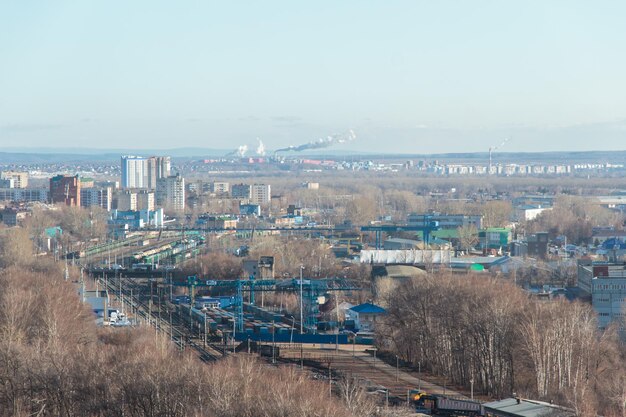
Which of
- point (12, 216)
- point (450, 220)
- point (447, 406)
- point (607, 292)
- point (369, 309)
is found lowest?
point (12, 216)

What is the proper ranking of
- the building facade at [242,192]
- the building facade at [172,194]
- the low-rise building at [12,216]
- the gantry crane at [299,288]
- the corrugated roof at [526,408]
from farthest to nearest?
1. the building facade at [242,192]
2. the building facade at [172,194]
3. the low-rise building at [12,216]
4. the gantry crane at [299,288]
5. the corrugated roof at [526,408]

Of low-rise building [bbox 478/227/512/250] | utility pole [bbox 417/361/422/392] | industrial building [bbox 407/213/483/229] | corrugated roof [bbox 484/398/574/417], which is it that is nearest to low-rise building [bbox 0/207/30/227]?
industrial building [bbox 407/213/483/229]

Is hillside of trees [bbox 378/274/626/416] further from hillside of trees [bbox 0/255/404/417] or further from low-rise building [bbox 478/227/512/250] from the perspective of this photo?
low-rise building [bbox 478/227/512/250]

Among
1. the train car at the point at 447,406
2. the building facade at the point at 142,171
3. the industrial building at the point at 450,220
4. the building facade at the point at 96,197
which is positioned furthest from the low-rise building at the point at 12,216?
the building facade at the point at 142,171

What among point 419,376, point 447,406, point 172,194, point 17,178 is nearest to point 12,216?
point 172,194

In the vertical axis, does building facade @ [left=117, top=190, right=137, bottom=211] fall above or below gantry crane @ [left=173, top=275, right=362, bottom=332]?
below

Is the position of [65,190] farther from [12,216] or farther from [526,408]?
[526,408]

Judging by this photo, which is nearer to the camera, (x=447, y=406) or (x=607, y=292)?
(x=447, y=406)

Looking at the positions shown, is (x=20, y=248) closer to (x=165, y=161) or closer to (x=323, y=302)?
(x=323, y=302)

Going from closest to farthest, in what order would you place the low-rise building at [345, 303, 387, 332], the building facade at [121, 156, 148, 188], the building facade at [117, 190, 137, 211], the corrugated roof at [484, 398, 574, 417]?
the corrugated roof at [484, 398, 574, 417], the low-rise building at [345, 303, 387, 332], the building facade at [117, 190, 137, 211], the building facade at [121, 156, 148, 188]

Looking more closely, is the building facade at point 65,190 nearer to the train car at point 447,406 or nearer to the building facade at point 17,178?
the building facade at point 17,178

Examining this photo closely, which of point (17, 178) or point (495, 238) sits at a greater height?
point (495, 238)
